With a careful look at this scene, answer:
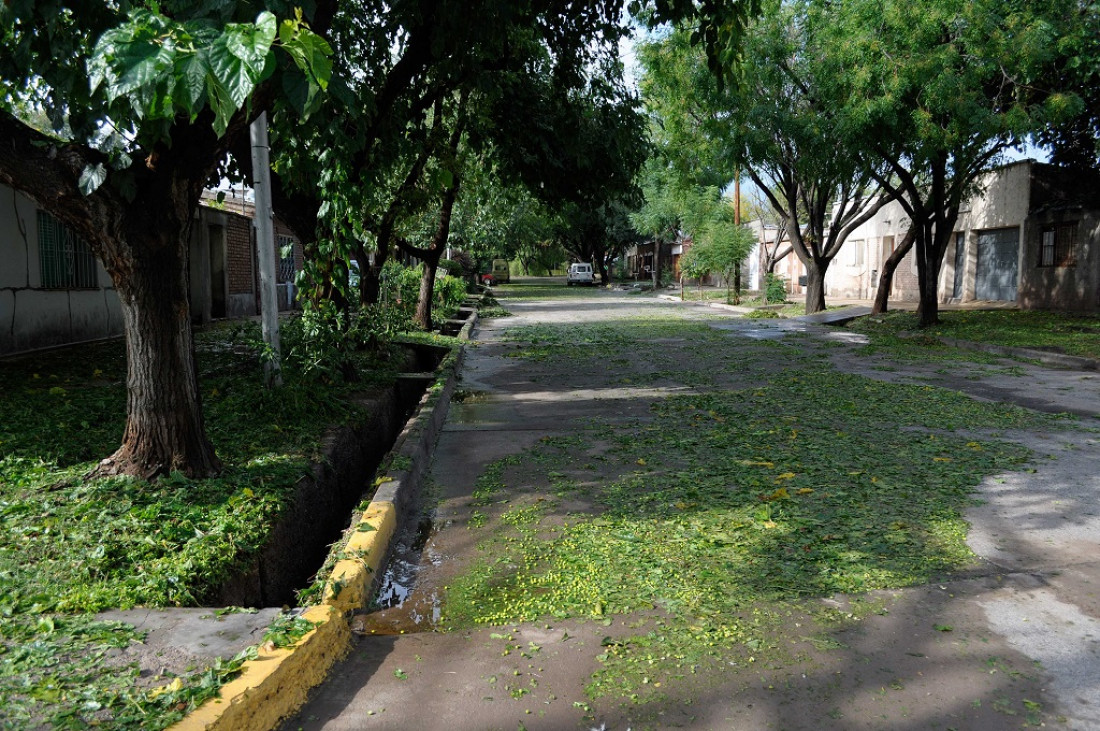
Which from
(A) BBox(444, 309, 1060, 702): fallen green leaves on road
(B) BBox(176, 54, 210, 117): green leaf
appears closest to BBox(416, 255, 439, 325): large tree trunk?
(A) BBox(444, 309, 1060, 702): fallen green leaves on road

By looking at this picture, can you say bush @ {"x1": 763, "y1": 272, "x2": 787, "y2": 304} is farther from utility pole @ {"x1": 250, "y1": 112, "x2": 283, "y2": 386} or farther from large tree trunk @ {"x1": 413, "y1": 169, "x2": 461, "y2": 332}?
utility pole @ {"x1": 250, "y1": 112, "x2": 283, "y2": 386}

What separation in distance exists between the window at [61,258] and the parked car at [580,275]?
45.6m

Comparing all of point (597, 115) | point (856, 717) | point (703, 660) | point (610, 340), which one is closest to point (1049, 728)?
point (856, 717)

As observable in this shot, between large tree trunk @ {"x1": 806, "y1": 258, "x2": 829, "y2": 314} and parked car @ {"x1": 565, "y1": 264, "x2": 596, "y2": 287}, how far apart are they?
34039mm

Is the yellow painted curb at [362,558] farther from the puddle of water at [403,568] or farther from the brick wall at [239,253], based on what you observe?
the brick wall at [239,253]

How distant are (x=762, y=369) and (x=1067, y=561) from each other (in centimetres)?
830

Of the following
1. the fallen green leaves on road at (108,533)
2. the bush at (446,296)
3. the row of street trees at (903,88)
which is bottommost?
the fallen green leaves on road at (108,533)

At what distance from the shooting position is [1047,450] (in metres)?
7.12

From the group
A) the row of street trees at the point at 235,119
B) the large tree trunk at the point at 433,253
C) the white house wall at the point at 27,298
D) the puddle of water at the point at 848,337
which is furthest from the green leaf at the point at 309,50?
the puddle of water at the point at 848,337

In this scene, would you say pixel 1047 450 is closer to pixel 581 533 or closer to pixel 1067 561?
pixel 1067 561

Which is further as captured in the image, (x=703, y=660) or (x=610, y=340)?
(x=610, y=340)

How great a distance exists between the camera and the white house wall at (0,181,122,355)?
11.9m

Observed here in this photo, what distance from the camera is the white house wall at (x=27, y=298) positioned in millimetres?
11867

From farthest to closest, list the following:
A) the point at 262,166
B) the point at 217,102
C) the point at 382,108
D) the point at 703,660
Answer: the point at 382,108 → the point at 262,166 → the point at 703,660 → the point at 217,102
